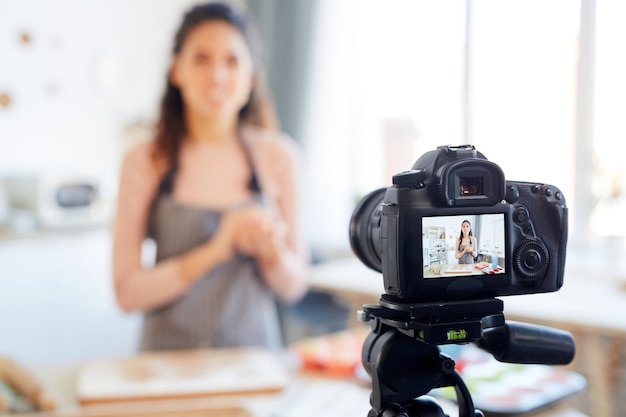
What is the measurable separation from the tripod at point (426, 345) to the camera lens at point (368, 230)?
74 millimetres

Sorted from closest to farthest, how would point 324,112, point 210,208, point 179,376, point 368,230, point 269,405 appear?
point 368,230 → point 269,405 → point 179,376 → point 210,208 → point 324,112

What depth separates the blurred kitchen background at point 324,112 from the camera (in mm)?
2393

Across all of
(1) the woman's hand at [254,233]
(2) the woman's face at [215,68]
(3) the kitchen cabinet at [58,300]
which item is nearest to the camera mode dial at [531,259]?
(1) the woman's hand at [254,233]

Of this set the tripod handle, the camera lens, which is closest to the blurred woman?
the camera lens

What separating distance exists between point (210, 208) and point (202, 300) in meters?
0.22

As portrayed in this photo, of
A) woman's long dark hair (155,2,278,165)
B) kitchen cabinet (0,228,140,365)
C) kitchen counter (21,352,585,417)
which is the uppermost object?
woman's long dark hair (155,2,278,165)

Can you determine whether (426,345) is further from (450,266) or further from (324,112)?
(324,112)

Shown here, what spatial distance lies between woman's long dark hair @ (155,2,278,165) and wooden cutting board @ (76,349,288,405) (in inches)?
22.5

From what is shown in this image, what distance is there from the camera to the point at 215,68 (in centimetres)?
165

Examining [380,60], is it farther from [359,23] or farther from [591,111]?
[591,111]

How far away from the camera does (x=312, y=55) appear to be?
3084mm

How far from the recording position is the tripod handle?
0.77m

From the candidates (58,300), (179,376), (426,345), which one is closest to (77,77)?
(58,300)

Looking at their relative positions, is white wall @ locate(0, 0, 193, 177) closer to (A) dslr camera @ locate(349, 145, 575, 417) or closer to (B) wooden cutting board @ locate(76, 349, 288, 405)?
(B) wooden cutting board @ locate(76, 349, 288, 405)
